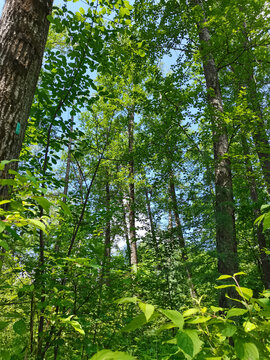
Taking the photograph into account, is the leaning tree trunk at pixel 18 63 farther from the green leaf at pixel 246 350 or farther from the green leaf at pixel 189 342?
the green leaf at pixel 246 350

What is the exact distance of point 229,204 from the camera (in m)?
4.63

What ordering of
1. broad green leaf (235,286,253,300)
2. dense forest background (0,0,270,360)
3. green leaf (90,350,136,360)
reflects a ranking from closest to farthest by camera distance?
green leaf (90,350,136,360)
broad green leaf (235,286,253,300)
dense forest background (0,0,270,360)

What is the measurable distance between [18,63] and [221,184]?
450cm

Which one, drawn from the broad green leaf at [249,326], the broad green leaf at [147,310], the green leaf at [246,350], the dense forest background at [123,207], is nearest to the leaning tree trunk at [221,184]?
the dense forest background at [123,207]

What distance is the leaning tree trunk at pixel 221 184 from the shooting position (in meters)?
4.35

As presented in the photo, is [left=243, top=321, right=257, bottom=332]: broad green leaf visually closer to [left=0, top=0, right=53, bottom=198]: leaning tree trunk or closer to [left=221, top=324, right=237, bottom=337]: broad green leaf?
[left=221, top=324, right=237, bottom=337]: broad green leaf

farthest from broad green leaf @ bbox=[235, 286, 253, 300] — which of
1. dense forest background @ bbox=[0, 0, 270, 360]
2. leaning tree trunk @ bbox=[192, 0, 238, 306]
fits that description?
leaning tree trunk @ bbox=[192, 0, 238, 306]

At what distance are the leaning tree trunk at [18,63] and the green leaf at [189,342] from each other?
4.87 ft

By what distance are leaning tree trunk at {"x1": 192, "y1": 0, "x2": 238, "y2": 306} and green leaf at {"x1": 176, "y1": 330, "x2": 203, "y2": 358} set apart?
390cm

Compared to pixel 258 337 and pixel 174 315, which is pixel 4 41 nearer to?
pixel 174 315

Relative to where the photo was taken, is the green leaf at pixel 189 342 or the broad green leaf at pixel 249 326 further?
the broad green leaf at pixel 249 326

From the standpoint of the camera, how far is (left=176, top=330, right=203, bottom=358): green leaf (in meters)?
0.63

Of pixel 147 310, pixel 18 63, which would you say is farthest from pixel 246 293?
pixel 18 63

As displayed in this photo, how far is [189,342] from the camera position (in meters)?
0.66
